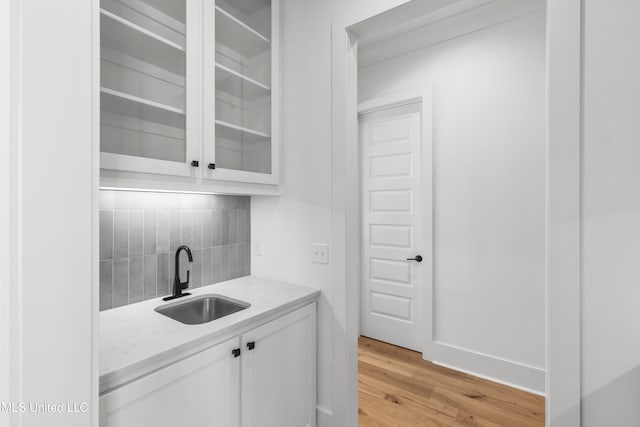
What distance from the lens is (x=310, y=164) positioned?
→ 1.72m

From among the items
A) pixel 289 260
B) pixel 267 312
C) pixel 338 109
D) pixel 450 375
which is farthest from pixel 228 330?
pixel 450 375

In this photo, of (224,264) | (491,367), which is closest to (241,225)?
(224,264)

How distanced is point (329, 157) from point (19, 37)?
123 centimetres

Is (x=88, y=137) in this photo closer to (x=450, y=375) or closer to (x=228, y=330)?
(x=228, y=330)

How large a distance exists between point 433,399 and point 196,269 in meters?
1.77

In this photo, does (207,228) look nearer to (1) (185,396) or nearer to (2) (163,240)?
(2) (163,240)

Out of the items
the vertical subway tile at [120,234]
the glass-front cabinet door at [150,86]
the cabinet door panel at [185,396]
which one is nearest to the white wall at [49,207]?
the cabinet door panel at [185,396]

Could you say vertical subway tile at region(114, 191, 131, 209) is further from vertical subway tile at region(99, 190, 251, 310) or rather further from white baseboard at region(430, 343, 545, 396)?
white baseboard at region(430, 343, 545, 396)

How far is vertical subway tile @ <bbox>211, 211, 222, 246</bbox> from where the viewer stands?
6.09 ft

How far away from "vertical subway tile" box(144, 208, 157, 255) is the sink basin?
0.31 m

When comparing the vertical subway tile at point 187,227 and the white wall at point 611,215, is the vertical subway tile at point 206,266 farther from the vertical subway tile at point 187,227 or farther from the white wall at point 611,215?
the white wall at point 611,215

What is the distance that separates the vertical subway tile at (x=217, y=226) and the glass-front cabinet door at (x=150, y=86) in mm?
528

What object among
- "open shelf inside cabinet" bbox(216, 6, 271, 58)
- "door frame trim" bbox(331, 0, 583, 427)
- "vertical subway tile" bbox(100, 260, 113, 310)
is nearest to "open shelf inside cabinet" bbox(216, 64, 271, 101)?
"open shelf inside cabinet" bbox(216, 6, 271, 58)

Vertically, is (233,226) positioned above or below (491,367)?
above
